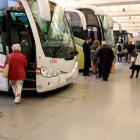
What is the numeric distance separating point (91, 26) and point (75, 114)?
602cm

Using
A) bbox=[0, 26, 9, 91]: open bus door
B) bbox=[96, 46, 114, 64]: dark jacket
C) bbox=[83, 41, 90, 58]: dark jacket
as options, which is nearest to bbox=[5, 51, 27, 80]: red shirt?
bbox=[0, 26, 9, 91]: open bus door

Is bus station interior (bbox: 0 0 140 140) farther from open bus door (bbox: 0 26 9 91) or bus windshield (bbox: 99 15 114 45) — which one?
bus windshield (bbox: 99 15 114 45)

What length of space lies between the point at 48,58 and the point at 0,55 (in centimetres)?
112

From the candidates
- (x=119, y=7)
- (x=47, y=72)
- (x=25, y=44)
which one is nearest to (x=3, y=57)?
(x=25, y=44)

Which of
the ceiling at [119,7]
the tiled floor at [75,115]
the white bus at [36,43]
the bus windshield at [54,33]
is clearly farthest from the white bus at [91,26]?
the ceiling at [119,7]

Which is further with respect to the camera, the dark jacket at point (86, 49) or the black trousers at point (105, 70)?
the dark jacket at point (86, 49)

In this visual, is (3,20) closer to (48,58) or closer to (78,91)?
(48,58)

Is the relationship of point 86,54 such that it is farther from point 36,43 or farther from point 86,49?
point 36,43

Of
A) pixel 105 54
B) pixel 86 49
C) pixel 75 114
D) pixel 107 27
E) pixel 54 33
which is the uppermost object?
pixel 107 27

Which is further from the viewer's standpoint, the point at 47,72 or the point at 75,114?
the point at 47,72

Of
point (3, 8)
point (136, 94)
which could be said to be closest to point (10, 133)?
point (3, 8)

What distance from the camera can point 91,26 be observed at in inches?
403

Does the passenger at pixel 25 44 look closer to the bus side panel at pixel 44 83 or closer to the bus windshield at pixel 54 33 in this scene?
the bus windshield at pixel 54 33

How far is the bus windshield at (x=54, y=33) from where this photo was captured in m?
5.96
